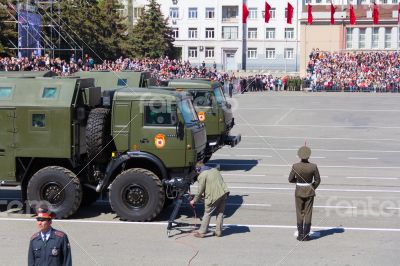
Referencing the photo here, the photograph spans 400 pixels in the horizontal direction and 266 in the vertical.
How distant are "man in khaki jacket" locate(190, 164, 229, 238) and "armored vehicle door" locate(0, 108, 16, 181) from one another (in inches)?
152

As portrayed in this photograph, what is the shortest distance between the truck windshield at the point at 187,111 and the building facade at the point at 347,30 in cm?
5850

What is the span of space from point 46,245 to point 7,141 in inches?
265

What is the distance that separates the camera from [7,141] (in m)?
14.1

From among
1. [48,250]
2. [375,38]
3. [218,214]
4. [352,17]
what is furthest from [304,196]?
[375,38]

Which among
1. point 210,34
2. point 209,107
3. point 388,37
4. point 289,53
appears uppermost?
point 210,34

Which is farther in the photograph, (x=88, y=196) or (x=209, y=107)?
(x=209, y=107)

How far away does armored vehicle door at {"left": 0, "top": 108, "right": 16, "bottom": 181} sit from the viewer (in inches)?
555

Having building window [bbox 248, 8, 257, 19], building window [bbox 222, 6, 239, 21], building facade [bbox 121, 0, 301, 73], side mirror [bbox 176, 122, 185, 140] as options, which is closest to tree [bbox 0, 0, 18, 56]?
side mirror [bbox 176, 122, 185, 140]

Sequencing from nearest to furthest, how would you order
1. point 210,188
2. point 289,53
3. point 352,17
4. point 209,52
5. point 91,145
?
point 210,188 < point 91,145 < point 352,17 < point 209,52 < point 289,53

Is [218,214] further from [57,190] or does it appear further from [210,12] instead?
[210,12]

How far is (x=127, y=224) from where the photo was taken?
45.0 ft

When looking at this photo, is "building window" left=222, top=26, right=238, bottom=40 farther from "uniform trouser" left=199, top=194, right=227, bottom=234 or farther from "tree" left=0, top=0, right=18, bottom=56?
"uniform trouser" left=199, top=194, right=227, bottom=234

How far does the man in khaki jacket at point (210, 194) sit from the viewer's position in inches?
493

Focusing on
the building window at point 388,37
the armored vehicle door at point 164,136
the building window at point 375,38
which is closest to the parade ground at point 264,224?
the armored vehicle door at point 164,136
